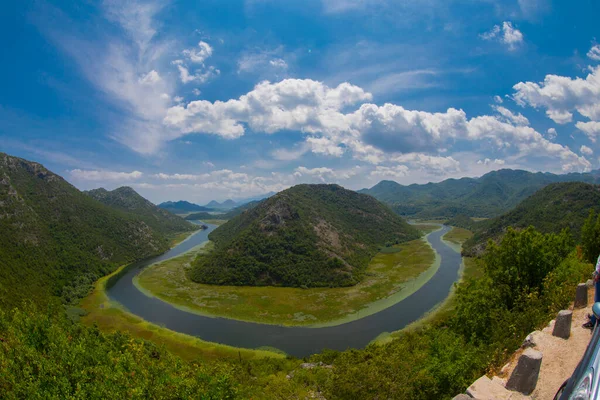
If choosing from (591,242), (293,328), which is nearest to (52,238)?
(293,328)

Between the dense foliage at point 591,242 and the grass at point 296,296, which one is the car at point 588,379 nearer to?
the dense foliage at point 591,242

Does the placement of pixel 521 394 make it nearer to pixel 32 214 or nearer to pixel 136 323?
pixel 136 323

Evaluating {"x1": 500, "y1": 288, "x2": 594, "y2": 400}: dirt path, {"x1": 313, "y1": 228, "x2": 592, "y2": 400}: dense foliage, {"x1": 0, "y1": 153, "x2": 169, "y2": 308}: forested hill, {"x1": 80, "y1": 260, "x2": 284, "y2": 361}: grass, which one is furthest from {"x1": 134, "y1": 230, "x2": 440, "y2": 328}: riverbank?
{"x1": 500, "y1": 288, "x2": 594, "y2": 400}: dirt path

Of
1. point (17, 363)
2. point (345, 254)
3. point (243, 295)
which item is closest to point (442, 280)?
point (345, 254)

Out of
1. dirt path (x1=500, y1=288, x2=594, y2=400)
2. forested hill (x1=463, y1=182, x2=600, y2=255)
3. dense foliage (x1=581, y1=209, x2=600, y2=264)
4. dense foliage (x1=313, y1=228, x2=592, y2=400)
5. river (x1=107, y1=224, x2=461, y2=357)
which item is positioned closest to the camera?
dirt path (x1=500, y1=288, x2=594, y2=400)

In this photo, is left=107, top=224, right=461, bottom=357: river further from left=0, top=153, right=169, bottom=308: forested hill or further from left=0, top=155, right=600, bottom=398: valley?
left=0, top=153, right=169, bottom=308: forested hill
